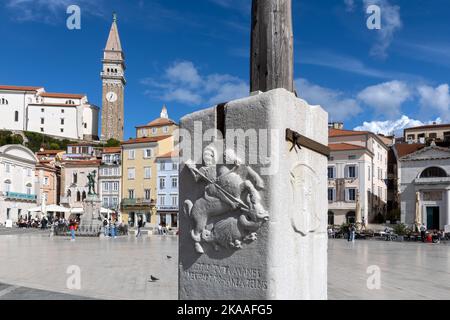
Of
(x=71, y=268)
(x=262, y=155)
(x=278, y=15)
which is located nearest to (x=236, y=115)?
(x=262, y=155)

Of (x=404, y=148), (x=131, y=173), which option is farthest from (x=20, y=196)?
(x=404, y=148)

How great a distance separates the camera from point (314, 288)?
4730 mm

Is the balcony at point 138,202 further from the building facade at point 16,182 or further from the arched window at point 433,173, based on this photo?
the arched window at point 433,173

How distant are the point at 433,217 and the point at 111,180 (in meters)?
42.9

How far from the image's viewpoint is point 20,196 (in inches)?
2736

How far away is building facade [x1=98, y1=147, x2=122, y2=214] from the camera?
239 feet

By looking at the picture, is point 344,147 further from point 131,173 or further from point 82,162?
point 82,162

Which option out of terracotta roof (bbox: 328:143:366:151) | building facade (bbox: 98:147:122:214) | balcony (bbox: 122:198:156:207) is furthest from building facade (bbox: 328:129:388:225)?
building facade (bbox: 98:147:122:214)

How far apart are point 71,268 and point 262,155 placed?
12.5m

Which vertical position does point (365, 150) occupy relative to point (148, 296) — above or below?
above

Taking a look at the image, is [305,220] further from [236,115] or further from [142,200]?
[142,200]

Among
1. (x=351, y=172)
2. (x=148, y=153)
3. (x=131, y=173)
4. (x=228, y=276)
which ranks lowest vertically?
(x=228, y=276)

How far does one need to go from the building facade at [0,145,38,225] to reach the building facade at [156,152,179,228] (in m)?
18.6


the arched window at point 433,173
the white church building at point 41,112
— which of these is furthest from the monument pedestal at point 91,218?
the white church building at point 41,112
